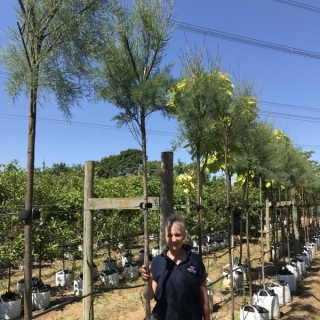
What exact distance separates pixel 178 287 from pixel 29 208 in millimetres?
1035

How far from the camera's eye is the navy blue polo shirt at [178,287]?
2189mm

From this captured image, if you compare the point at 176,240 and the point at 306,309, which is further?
the point at 306,309

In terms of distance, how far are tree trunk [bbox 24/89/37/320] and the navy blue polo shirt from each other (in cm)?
80

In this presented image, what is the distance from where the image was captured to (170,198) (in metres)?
2.94

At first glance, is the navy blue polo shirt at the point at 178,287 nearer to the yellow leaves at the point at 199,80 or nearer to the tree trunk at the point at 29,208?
the tree trunk at the point at 29,208

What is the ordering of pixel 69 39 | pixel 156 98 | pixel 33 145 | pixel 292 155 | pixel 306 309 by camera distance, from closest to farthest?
pixel 33 145 → pixel 69 39 → pixel 156 98 → pixel 306 309 → pixel 292 155

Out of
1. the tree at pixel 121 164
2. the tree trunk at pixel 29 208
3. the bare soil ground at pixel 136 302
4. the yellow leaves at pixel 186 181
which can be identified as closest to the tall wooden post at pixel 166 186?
the tree trunk at pixel 29 208

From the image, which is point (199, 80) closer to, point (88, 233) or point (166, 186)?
point (166, 186)

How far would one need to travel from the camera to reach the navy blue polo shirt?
7.18 ft

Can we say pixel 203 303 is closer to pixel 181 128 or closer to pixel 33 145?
pixel 33 145

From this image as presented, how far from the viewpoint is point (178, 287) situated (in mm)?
2193

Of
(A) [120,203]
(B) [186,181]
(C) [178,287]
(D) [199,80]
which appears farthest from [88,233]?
(B) [186,181]

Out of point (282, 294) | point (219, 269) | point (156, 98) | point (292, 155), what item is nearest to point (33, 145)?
point (156, 98)

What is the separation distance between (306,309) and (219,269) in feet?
9.77
